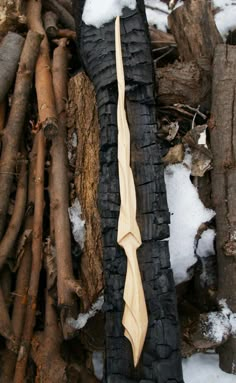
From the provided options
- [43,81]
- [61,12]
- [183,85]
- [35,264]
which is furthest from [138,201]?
[61,12]

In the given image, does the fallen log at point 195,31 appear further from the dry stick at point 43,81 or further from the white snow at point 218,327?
the white snow at point 218,327

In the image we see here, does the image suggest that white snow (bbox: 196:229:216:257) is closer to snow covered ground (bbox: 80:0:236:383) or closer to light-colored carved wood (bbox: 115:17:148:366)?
snow covered ground (bbox: 80:0:236:383)

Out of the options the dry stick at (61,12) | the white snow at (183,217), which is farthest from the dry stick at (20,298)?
the dry stick at (61,12)

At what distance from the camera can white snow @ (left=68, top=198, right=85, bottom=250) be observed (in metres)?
1.58

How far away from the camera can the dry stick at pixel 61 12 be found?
2.03 meters

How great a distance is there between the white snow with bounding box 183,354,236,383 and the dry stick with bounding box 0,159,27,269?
30.2 inches

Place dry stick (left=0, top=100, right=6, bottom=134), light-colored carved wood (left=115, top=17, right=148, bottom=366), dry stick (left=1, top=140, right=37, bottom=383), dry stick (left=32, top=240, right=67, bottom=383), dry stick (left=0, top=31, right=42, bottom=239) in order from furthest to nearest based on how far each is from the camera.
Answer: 1. dry stick (left=0, top=100, right=6, bottom=134)
2. dry stick (left=0, top=31, right=42, bottom=239)
3. dry stick (left=1, top=140, right=37, bottom=383)
4. dry stick (left=32, top=240, right=67, bottom=383)
5. light-colored carved wood (left=115, top=17, right=148, bottom=366)

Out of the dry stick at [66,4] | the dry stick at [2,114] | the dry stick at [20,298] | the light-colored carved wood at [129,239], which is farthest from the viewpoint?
the dry stick at [66,4]

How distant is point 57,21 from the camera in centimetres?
205

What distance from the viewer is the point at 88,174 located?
159 cm

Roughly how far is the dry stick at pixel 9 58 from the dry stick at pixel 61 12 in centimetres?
31

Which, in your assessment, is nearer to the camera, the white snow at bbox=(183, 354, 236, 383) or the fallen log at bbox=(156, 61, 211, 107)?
the white snow at bbox=(183, 354, 236, 383)

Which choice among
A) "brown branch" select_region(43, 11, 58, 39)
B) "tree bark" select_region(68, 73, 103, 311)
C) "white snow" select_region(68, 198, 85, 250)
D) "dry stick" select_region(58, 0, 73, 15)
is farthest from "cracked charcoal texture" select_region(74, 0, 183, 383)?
"dry stick" select_region(58, 0, 73, 15)

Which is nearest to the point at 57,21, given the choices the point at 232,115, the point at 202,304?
the point at 232,115
